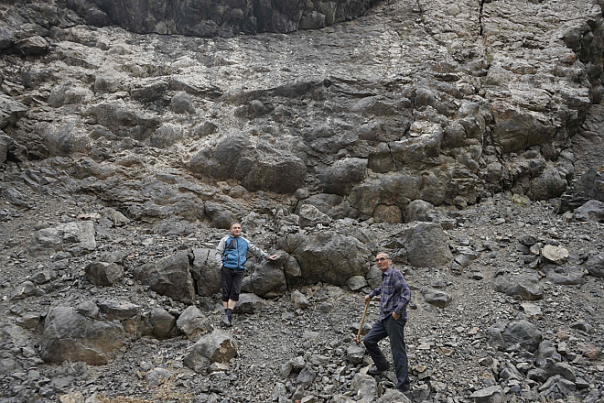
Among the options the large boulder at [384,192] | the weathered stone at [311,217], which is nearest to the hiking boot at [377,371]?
the weathered stone at [311,217]

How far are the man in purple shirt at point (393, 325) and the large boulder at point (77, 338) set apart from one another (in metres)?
4.11

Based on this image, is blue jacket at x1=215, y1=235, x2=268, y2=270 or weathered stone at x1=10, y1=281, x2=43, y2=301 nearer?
weathered stone at x1=10, y1=281, x2=43, y2=301

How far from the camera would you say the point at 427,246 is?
29.2ft

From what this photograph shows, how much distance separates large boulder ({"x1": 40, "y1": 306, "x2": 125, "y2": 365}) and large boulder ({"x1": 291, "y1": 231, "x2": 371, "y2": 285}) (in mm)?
3798

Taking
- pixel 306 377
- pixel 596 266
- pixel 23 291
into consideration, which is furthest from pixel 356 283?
pixel 23 291

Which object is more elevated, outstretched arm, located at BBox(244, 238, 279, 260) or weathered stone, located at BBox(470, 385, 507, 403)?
outstretched arm, located at BBox(244, 238, 279, 260)

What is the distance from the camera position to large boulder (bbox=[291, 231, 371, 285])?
835cm

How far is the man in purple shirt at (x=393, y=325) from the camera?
523 cm

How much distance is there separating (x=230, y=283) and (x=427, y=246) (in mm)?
4624

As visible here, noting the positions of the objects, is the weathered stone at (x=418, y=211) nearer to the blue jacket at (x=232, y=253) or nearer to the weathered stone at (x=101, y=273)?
→ the blue jacket at (x=232, y=253)

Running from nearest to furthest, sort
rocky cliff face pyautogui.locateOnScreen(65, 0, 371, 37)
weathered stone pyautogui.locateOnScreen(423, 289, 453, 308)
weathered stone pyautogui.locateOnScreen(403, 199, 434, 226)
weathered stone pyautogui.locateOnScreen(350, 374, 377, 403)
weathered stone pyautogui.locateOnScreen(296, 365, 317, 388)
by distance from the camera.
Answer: weathered stone pyautogui.locateOnScreen(350, 374, 377, 403) < weathered stone pyautogui.locateOnScreen(296, 365, 317, 388) < weathered stone pyautogui.locateOnScreen(423, 289, 453, 308) < weathered stone pyautogui.locateOnScreen(403, 199, 434, 226) < rocky cliff face pyautogui.locateOnScreen(65, 0, 371, 37)

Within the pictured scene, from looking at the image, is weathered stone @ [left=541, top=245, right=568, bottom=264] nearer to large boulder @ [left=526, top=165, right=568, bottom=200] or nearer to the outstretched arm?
large boulder @ [left=526, top=165, right=568, bottom=200]

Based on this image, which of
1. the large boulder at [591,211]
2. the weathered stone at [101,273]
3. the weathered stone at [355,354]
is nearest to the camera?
the weathered stone at [355,354]

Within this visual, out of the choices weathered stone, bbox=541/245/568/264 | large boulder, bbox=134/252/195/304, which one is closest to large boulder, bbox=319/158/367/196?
weathered stone, bbox=541/245/568/264
